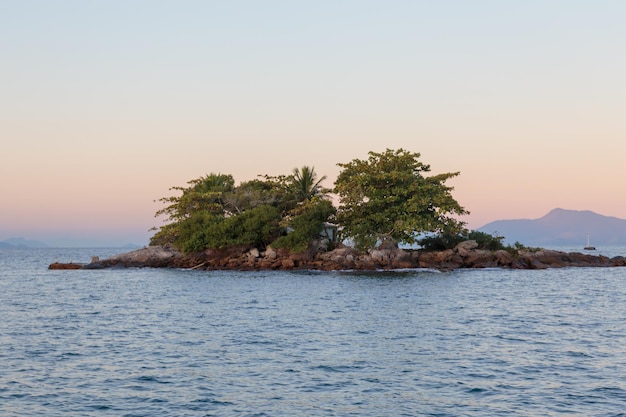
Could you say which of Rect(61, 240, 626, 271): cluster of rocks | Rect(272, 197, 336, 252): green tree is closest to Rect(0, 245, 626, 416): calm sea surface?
Rect(61, 240, 626, 271): cluster of rocks

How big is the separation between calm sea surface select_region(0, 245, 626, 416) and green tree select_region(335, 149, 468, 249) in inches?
881

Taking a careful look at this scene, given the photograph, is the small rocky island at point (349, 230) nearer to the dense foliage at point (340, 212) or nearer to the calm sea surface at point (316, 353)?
the dense foliage at point (340, 212)

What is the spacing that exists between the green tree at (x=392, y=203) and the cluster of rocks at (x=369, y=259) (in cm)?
195

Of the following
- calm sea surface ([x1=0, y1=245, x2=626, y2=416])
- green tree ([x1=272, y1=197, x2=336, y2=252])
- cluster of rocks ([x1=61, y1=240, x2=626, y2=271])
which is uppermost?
green tree ([x1=272, y1=197, x2=336, y2=252])

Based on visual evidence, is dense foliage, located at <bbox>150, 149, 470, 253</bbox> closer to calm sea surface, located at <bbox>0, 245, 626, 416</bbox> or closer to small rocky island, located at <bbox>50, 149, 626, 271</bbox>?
small rocky island, located at <bbox>50, 149, 626, 271</bbox>

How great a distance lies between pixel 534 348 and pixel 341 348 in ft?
25.2

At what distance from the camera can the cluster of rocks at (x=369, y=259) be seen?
72500 mm

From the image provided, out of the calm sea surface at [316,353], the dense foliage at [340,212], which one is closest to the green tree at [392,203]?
the dense foliage at [340,212]

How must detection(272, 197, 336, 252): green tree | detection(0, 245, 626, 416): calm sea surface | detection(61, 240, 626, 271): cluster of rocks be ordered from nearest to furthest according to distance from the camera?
detection(0, 245, 626, 416): calm sea surface → detection(61, 240, 626, 271): cluster of rocks → detection(272, 197, 336, 252): green tree

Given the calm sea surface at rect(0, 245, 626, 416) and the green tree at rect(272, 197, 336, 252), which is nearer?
the calm sea surface at rect(0, 245, 626, 416)

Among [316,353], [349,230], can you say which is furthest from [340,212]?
[316,353]

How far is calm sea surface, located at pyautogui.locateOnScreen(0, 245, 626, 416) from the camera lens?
60.0 feet

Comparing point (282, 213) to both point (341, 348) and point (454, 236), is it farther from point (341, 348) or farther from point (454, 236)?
point (341, 348)

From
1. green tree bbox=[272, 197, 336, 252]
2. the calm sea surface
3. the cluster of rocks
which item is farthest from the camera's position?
green tree bbox=[272, 197, 336, 252]
